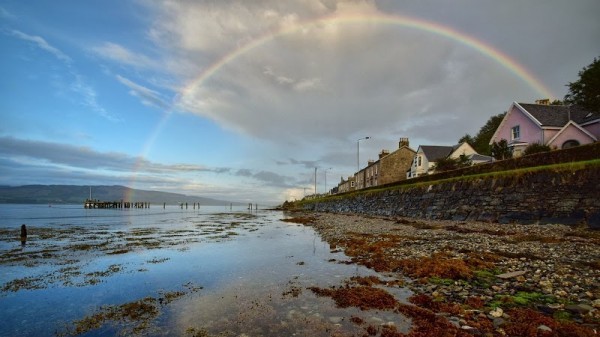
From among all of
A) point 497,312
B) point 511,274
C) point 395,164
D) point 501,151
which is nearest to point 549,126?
point 501,151

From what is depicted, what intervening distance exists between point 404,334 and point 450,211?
23.5 meters

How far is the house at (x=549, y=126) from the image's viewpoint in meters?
38.1

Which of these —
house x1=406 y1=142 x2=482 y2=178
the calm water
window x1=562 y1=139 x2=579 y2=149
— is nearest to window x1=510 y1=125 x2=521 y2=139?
window x1=562 y1=139 x2=579 y2=149

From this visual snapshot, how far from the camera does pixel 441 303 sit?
22.8ft

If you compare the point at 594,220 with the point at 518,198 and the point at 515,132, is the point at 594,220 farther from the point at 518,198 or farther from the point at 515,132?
the point at 515,132

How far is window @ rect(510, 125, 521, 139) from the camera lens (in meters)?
44.4

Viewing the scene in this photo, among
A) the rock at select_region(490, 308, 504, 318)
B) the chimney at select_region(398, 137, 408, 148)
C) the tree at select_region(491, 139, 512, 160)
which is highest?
the chimney at select_region(398, 137, 408, 148)

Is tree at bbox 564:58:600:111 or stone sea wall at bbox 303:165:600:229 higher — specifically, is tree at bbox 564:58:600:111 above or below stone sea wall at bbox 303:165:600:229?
above

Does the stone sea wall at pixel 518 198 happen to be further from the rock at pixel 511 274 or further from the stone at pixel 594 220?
the rock at pixel 511 274

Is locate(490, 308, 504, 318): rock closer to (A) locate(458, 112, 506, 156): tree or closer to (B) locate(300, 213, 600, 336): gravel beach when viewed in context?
(B) locate(300, 213, 600, 336): gravel beach

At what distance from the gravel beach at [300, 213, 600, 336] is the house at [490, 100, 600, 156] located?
3110 centimetres

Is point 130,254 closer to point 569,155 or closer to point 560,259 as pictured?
point 560,259

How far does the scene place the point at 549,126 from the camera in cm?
3984

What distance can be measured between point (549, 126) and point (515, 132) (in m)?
5.59
